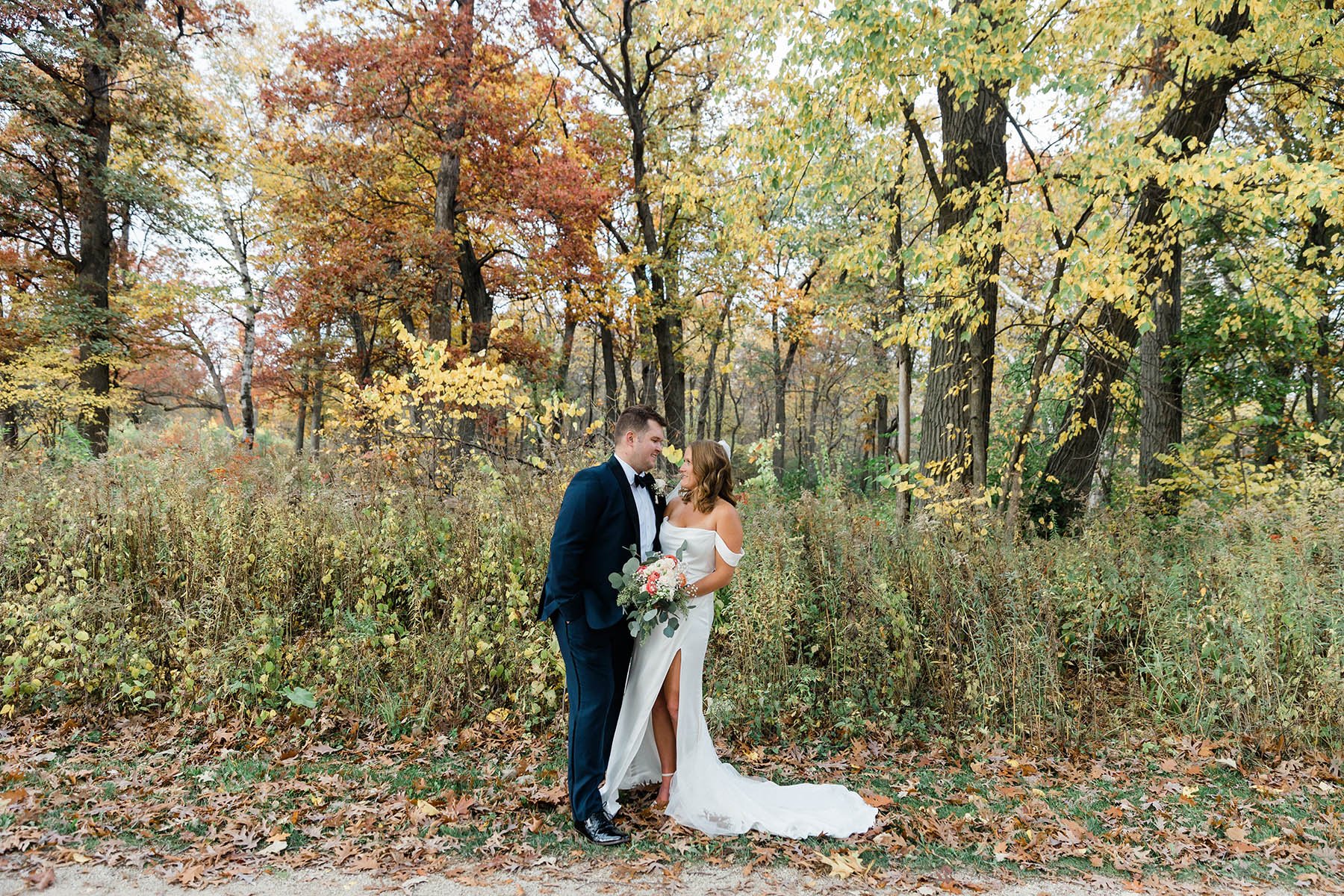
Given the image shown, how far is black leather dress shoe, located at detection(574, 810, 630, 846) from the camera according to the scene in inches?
148

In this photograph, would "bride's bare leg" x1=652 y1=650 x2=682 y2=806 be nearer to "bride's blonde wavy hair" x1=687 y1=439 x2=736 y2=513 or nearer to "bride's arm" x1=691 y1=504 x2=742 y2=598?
"bride's arm" x1=691 y1=504 x2=742 y2=598

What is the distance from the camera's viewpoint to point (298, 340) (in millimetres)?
20500

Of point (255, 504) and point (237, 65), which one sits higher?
point (237, 65)

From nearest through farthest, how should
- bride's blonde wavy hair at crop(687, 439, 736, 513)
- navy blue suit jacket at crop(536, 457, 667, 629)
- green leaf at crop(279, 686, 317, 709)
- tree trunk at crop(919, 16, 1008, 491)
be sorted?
navy blue suit jacket at crop(536, 457, 667, 629) → bride's blonde wavy hair at crop(687, 439, 736, 513) → green leaf at crop(279, 686, 317, 709) → tree trunk at crop(919, 16, 1008, 491)

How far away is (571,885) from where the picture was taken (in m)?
3.45

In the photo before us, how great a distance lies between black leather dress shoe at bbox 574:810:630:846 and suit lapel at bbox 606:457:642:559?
1453 millimetres

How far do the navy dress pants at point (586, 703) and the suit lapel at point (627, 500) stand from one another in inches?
20.6

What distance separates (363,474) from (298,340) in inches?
603

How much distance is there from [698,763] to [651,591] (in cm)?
116

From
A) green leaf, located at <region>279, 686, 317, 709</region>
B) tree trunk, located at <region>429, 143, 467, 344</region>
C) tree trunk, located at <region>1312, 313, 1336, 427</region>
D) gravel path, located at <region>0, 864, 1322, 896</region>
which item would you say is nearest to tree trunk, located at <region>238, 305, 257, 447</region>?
tree trunk, located at <region>429, 143, 467, 344</region>

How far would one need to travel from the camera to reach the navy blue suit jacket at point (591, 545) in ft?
12.2

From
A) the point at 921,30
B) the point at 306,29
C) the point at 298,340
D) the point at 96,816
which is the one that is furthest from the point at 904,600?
the point at 298,340

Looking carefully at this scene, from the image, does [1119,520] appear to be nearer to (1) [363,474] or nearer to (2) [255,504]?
(1) [363,474]

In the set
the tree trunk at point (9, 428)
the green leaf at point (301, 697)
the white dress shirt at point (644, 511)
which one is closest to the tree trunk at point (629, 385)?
the tree trunk at point (9, 428)
